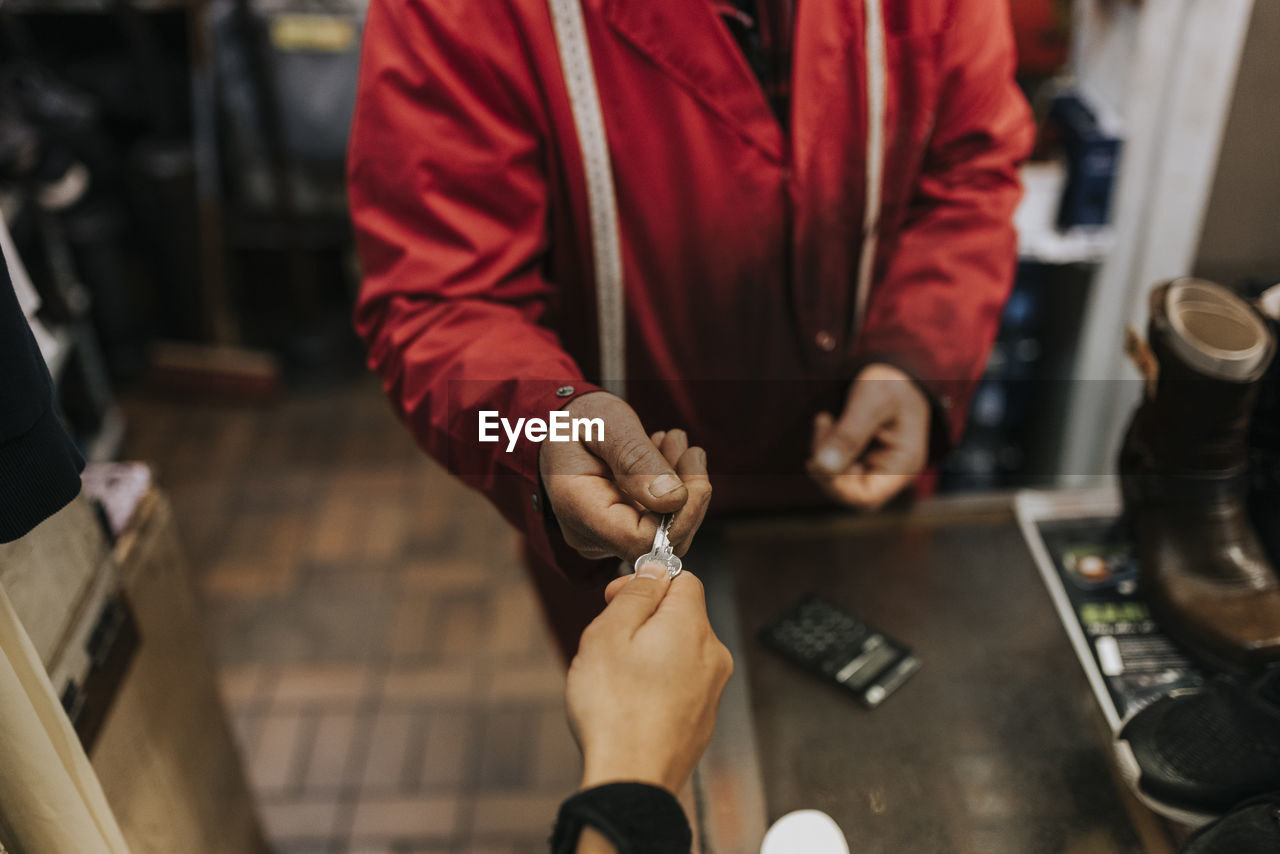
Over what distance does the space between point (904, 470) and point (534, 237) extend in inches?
18.1

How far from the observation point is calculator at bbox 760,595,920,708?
1.08 metres

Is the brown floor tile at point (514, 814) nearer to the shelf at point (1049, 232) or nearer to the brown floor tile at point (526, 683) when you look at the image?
the brown floor tile at point (526, 683)

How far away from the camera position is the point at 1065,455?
86.7 inches

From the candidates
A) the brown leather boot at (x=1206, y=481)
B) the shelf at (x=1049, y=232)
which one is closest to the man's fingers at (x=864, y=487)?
the brown leather boot at (x=1206, y=481)

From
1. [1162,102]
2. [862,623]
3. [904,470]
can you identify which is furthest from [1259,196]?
[862,623]

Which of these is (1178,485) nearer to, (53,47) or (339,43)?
(339,43)

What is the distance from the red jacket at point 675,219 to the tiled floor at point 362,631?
1.09 metres

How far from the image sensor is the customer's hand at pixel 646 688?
24.8 inches

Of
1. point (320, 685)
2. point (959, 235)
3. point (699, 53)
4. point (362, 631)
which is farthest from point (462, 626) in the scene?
point (699, 53)

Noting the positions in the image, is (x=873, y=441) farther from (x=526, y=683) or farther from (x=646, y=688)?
(x=526, y=683)

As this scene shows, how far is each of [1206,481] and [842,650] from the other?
1.33 feet

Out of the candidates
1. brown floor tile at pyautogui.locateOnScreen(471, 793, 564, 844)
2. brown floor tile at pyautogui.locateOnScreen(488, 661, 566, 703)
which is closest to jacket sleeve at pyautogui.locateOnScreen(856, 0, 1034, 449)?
brown floor tile at pyautogui.locateOnScreen(471, 793, 564, 844)

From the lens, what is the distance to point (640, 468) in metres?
0.77

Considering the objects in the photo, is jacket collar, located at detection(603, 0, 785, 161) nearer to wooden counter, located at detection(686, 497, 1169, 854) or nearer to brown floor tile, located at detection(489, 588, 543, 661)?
wooden counter, located at detection(686, 497, 1169, 854)
